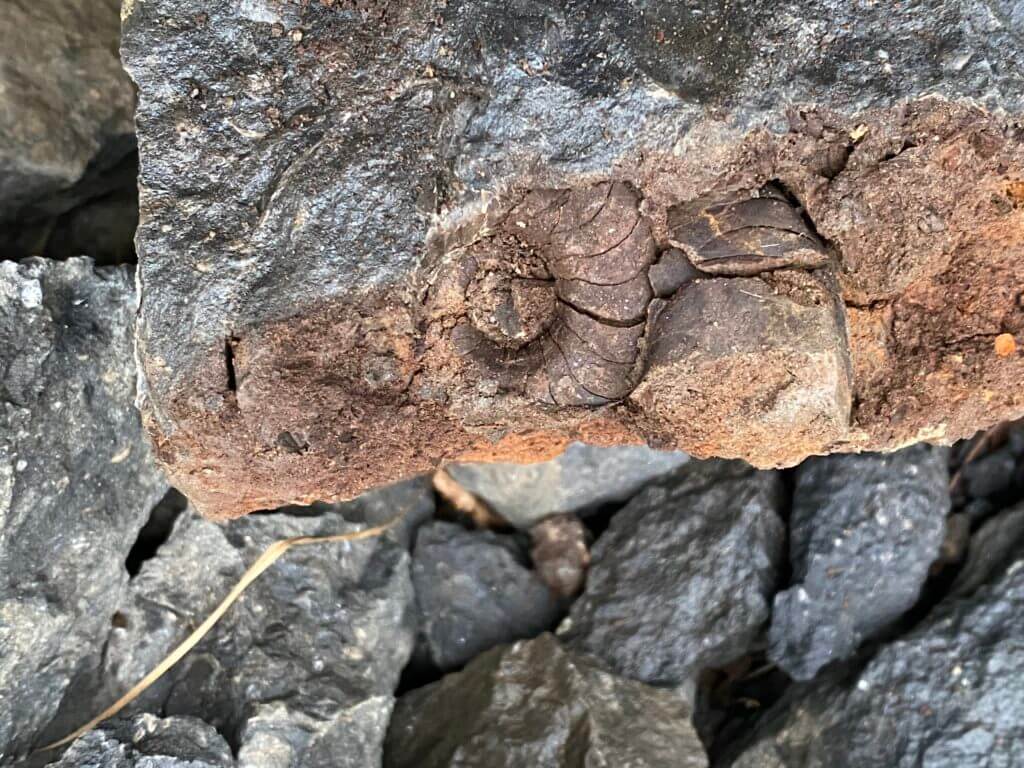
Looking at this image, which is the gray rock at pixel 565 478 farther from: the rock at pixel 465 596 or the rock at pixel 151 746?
the rock at pixel 151 746

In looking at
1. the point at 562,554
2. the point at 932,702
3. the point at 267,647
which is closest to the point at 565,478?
the point at 562,554

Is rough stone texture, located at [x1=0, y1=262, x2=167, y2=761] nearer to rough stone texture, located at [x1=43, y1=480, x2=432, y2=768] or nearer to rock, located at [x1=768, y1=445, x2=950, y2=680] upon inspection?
rough stone texture, located at [x1=43, y1=480, x2=432, y2=768]

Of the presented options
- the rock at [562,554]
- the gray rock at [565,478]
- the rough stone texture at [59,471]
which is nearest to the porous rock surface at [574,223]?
the rough stone texture at [59,471]

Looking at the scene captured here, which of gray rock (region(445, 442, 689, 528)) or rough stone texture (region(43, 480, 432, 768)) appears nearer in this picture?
rough stone texture (region(43, 480, 432, 768))

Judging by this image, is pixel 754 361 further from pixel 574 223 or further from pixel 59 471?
pixel 59 471

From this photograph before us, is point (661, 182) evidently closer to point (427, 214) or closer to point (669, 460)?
point (427, 214)

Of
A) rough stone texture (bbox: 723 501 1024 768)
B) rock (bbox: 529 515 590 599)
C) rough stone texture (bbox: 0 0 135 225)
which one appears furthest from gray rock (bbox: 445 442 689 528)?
rough stone texture (bbox: 0 0 135 225)
